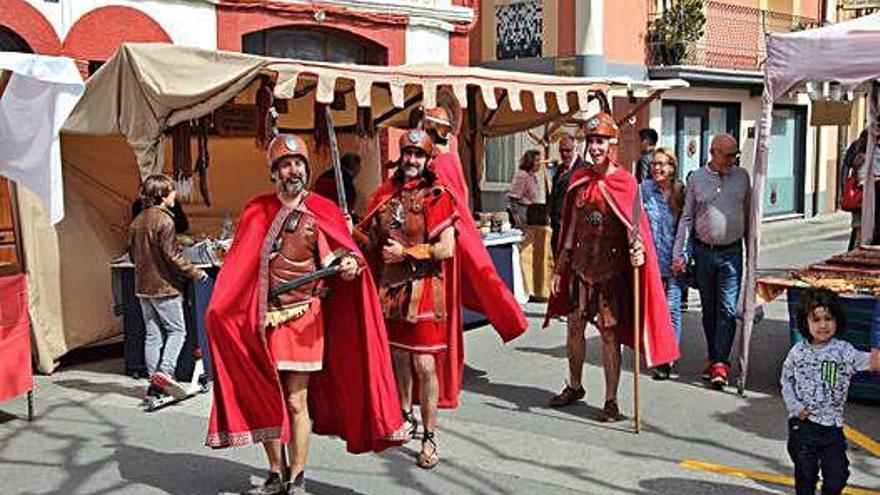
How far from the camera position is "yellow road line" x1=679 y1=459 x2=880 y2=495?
5359 mm

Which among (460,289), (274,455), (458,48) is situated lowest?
(274,455)

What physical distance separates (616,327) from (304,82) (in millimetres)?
3506

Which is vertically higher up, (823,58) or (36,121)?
(823,58)

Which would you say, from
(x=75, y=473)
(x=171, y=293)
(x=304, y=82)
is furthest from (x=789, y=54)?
(x=75, y=473)

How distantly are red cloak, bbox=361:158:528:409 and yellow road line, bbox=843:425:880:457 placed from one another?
2.15m

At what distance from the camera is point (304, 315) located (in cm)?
501

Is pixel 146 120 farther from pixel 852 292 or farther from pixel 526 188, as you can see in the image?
pixel 526 188

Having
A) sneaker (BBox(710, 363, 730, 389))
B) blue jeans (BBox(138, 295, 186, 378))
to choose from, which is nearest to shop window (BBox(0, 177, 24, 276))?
blue jeans (BBox(138, 295, 186, 378))

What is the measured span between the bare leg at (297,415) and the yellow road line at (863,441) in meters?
3.15

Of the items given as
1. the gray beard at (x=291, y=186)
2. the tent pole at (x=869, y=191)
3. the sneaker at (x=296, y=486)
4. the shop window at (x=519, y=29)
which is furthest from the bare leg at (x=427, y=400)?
the shop window at (x=519, y=29)

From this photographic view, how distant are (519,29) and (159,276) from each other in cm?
1322

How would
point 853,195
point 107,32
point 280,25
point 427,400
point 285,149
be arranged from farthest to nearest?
1. point 280,25
2. point 107,32
3. point 853,195
4. point 427,400
5. point 285,149

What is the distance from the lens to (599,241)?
6566mm

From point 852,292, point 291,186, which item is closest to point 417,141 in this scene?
point 291,186
